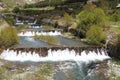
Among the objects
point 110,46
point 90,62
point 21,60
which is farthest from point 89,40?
point 21,60

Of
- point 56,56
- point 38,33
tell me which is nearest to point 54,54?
point 56,56

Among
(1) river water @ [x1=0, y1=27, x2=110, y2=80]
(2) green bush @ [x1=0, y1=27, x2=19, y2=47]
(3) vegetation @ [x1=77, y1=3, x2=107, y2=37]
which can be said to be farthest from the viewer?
(3) vegetation @ [x1=77, y1=3, x2=107, y2=37]

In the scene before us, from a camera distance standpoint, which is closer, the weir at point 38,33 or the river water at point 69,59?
the river water at point 69,59

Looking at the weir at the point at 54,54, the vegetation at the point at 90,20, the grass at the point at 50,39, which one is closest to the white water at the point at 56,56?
the weir at the point at 54,54

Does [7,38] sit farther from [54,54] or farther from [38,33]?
[38,33]

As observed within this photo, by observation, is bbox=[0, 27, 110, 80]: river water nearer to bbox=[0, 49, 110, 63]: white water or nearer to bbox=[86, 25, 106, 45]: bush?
bbox=[0, 49, 110, 63]: white water

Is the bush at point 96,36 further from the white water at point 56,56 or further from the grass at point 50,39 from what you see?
the grass at point 50,39

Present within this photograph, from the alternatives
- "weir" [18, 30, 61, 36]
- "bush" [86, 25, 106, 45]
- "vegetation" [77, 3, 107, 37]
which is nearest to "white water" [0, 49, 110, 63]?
"bush" [86, 25, 106, 45]

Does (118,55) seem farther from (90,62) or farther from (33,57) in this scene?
(33,57)
